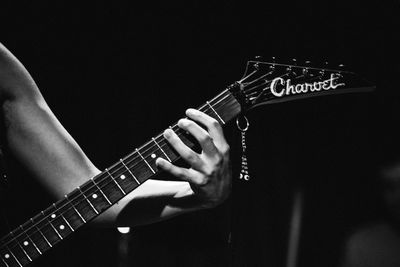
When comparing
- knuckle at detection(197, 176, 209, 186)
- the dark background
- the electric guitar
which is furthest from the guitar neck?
the dark background

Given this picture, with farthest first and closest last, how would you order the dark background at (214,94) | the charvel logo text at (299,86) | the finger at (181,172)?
the dark background at (214,94) < the charvel logo text at (299,86) < the finger at (181,172)

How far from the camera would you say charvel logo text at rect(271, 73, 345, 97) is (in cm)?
143

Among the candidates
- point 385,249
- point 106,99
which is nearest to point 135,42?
point 106,99

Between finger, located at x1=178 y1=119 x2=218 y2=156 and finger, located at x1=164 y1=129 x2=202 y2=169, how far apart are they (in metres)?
0.03

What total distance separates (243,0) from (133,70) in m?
0.68

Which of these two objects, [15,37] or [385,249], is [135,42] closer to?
[15,37]

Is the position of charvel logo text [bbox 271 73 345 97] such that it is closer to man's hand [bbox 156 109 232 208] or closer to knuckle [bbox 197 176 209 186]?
man's hand [bbox 156 109 232 208]

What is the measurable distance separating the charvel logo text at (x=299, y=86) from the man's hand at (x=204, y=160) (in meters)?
0.24

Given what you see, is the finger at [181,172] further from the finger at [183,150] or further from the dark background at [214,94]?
the dark background at [214,94]

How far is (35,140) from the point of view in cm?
148

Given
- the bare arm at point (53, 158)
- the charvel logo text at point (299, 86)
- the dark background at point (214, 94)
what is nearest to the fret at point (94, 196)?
the bare arm at point (53, 158)

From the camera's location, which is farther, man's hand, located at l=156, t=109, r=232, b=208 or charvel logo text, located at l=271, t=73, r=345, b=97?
charvel logo text, located at l=271, t=73, r=345, b=97

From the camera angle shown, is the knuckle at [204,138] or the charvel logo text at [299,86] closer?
the knuckle at [204,138]

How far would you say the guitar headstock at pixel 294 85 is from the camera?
1427mm
